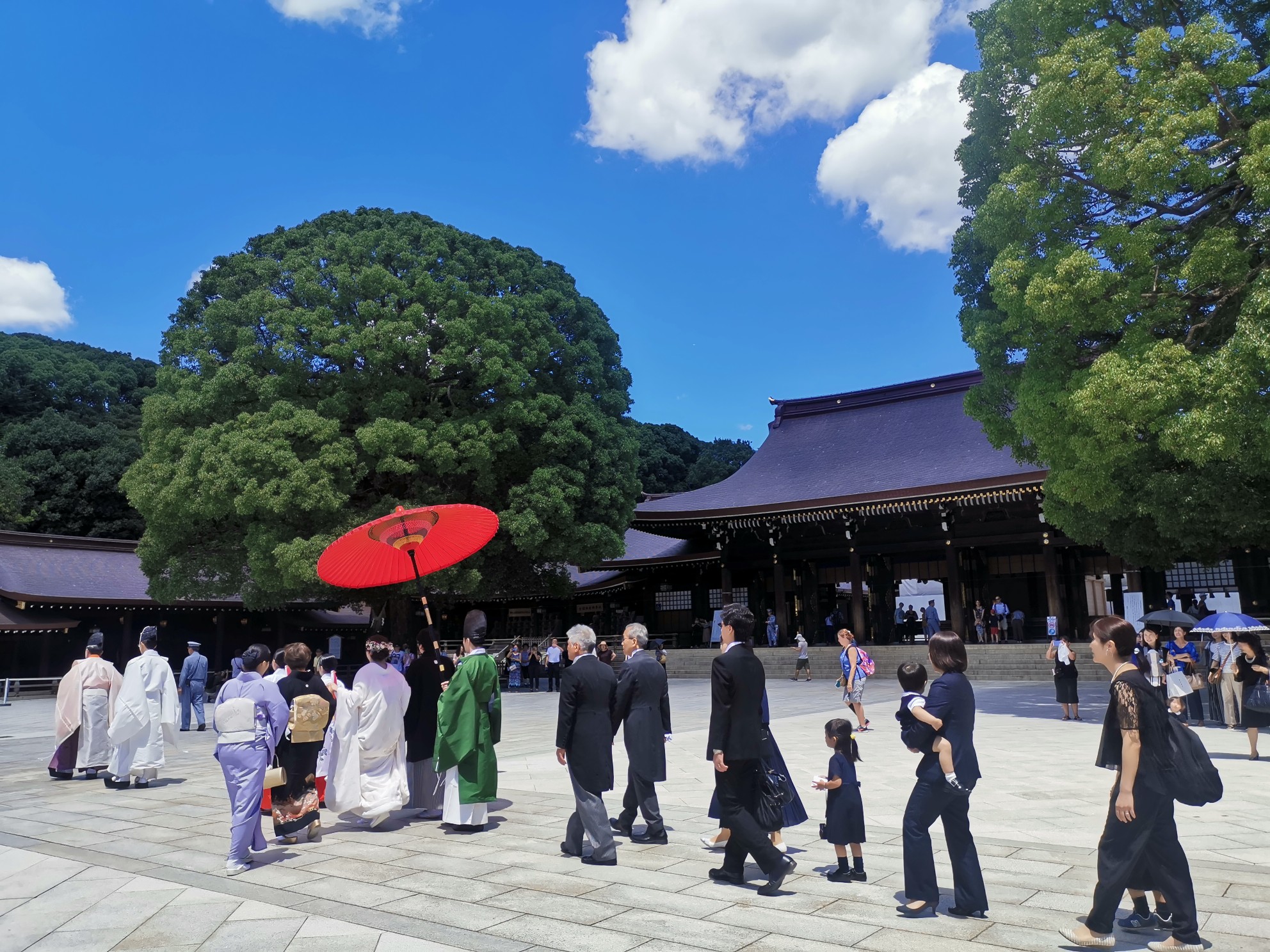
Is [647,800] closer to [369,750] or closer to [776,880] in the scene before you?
[776,880]

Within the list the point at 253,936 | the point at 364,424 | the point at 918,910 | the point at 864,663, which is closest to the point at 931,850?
the point at 918,910

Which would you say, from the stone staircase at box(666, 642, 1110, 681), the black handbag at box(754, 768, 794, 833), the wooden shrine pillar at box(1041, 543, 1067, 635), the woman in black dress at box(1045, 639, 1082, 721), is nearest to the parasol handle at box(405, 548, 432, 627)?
the black handbag at box(754, 768, 794, 833)

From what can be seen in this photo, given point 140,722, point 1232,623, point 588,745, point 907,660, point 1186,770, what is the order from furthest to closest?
point 907,660 → point 1232,623 → point 140,722 → point 588,745 → point 1186,770

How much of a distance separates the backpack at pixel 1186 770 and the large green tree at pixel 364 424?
16.6 m

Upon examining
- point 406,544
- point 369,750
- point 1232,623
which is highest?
point 406,544

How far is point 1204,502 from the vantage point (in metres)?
12.1

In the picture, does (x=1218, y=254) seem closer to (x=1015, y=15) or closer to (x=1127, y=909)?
(x=1015, y=15)

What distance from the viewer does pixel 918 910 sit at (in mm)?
4238

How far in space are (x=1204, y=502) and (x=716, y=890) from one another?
1055cm

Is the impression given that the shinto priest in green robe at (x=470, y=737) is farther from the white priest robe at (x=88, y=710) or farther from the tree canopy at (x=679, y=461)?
the tree canopy at (x=679, y=461)

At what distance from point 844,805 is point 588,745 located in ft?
5.20

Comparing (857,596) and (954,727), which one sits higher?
(857,596)

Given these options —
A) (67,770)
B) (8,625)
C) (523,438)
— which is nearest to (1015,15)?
(523,438)

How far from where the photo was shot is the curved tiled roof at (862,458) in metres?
23.2
